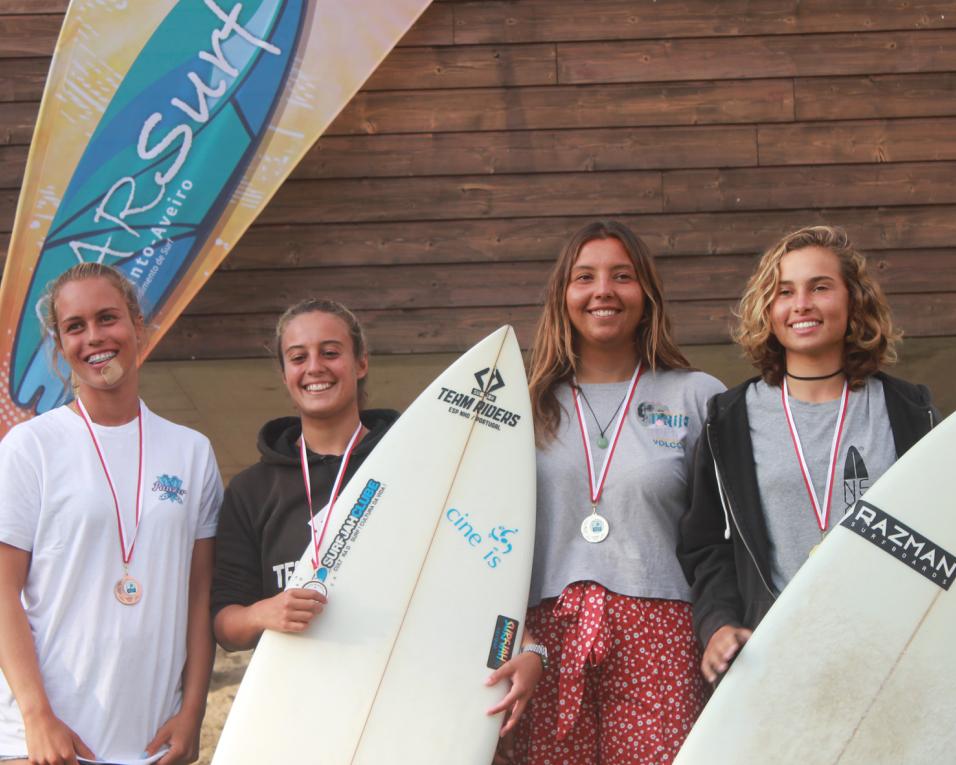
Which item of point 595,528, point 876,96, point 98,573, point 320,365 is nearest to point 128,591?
point 98,573

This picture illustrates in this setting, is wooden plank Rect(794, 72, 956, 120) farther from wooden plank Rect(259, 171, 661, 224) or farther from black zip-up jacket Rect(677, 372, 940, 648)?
black zip-up jacket Rect(677, 372, 940, 648)

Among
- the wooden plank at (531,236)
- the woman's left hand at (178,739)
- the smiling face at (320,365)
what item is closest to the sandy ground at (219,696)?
the wooden plank at (531,236)

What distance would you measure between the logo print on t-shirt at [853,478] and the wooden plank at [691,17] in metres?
2.58

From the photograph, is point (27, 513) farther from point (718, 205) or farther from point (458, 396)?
point (718, 205)

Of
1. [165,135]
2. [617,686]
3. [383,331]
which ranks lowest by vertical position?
[617,686]

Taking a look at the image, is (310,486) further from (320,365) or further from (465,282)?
(465,282)

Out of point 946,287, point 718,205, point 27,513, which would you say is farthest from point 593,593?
point 946,287

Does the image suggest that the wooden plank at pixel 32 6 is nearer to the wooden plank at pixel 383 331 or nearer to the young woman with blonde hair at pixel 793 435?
the wooden plank at pixel 383 331

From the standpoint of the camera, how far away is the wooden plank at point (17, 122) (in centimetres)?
442

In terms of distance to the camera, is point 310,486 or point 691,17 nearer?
point 310,486

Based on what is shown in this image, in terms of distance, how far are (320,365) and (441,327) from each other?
6.30ft

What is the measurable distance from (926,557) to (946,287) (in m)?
2.41

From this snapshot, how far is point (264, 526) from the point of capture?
2510 mm

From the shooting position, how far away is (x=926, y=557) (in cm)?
240
